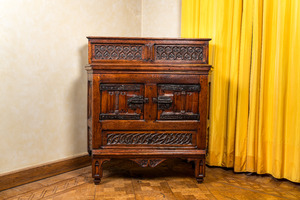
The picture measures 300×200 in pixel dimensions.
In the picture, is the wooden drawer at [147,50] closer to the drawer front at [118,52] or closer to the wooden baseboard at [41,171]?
the drawer front at [118,52]

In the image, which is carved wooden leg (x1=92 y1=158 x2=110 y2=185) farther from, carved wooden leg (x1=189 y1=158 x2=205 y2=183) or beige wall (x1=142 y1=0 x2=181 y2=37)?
beige wall (x1=142 y1=0 x2=181 y2=37)

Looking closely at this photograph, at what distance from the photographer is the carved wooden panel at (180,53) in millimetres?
2387

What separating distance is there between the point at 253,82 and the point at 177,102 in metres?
0.78

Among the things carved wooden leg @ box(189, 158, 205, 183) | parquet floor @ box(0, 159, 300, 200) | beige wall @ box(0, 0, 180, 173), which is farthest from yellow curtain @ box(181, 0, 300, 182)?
beige wall @ box(0, 0, 180, 173)

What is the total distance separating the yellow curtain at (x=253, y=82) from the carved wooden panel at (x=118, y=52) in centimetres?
89

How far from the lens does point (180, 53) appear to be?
7.85ft

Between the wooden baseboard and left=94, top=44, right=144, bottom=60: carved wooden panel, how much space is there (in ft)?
3.46

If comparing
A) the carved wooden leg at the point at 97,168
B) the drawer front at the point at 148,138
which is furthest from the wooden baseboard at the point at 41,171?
the drawer front at the point at 148,138

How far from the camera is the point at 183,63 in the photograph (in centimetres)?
239

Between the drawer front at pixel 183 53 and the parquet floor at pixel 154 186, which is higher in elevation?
the drawer front at pixel 183 53

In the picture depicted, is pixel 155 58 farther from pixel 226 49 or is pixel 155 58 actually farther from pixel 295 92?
pixel 295 92

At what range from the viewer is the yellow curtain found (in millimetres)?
2439

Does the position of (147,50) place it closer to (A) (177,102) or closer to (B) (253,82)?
(A) (177,102)

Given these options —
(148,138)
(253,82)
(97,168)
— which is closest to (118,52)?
(148,138)
